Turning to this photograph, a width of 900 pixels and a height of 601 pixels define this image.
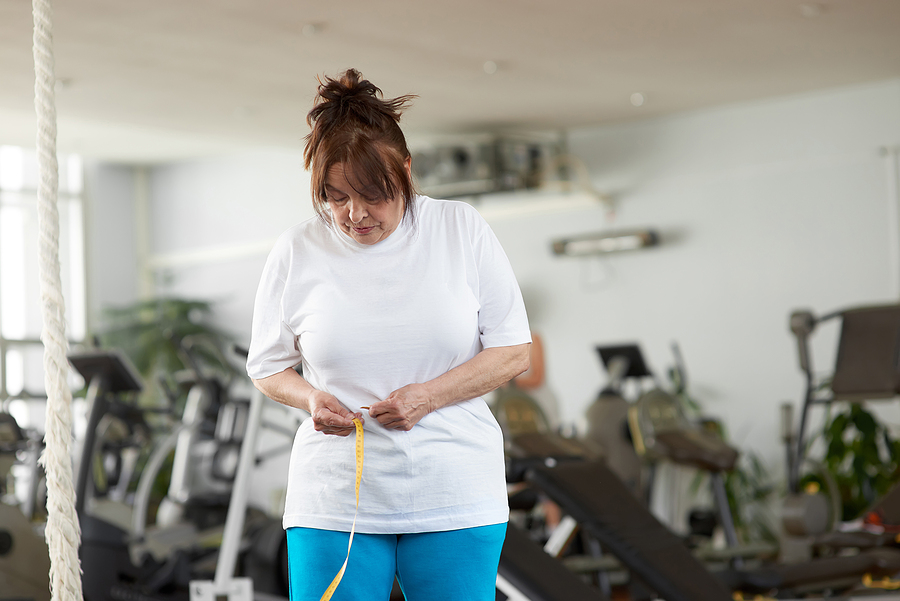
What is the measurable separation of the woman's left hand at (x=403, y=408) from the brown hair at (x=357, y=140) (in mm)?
250

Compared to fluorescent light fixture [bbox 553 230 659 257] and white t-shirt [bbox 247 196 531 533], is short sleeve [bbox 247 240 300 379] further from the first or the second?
fluorescent light fixture [bbox 553 230 659 257]

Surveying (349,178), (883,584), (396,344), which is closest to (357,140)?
(349,178)

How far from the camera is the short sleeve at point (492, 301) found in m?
1.34

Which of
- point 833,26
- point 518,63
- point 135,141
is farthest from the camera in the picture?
point 135,141

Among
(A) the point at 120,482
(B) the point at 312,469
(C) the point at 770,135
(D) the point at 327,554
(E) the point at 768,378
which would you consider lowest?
(A) the point at 120,482

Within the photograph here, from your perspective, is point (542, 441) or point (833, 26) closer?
point (542, 441)

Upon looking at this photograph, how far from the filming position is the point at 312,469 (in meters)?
1.31

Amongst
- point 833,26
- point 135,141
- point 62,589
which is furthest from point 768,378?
point 62,589

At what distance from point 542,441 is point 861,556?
126 centimetres

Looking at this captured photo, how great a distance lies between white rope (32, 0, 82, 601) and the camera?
49.2 inches

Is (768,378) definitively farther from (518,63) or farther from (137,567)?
(137,567)

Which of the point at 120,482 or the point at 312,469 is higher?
the point at 312,469

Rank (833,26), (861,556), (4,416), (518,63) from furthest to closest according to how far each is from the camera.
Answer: (518,63) < (833,26) < (4,416) < (861,556)

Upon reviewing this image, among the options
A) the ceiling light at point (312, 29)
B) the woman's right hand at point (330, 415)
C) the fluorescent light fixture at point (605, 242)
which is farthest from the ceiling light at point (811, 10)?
the woman's right hand at point (330, 415)
